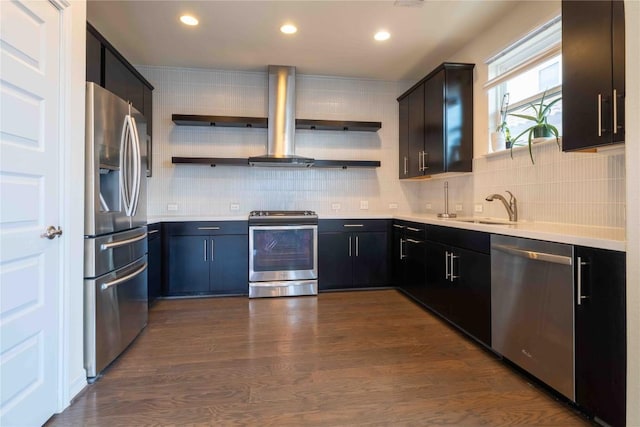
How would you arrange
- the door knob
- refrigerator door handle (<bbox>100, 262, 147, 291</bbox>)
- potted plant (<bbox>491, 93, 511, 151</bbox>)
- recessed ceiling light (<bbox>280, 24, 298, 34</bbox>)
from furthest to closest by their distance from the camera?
recessed ceiling light (<bbox>280, 24, 298, 34</bbox>)
potted plant (<bbox>491, 93, 511, 151</bbox>)
refrigerator door handle (<bbox>100, 262, 147, 291</bbox>)
the door knob

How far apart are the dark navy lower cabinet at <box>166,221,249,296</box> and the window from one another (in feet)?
9.43

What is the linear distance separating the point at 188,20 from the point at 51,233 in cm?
228

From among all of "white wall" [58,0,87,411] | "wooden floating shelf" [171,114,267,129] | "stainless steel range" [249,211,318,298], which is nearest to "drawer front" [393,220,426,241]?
"stainless steel range" [249,211,318,298]

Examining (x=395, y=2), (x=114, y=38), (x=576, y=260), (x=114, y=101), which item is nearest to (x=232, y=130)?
(x=114, y=38)

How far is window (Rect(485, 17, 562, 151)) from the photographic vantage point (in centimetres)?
239

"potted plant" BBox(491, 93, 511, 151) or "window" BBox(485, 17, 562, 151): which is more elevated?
"window" BBox(485, 17, 562, 151)

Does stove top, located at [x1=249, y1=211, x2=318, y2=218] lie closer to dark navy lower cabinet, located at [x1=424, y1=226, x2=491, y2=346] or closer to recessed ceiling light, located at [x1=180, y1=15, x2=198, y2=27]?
dark navy lower cabinet, located at [x1=424, y1=226, x2=491, y2=346]

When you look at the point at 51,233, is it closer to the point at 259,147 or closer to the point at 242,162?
the point at 242,162

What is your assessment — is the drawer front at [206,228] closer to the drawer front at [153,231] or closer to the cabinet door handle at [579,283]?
the drawer front at [153,231]

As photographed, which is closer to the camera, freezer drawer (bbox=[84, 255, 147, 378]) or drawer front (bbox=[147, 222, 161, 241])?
freezer drawer (bbox=[84, 255, 147, 378])

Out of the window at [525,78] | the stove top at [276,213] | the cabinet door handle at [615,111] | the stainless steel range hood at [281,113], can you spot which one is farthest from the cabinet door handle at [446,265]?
the stainless steel range hood at [281,113]

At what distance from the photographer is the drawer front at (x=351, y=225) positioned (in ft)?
12.5

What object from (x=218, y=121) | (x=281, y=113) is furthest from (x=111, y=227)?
(x=281, y=113)

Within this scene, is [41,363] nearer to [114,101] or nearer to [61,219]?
[61,219]
